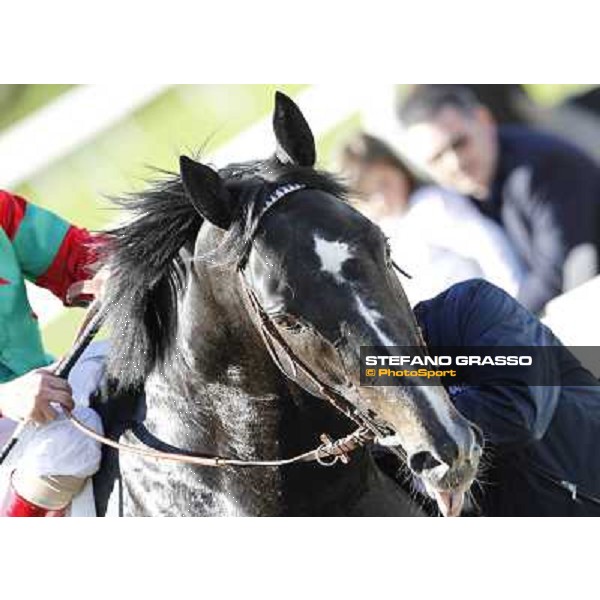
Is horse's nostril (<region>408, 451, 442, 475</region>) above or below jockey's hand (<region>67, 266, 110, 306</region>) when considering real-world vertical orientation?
below

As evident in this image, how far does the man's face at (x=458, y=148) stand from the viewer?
266cm

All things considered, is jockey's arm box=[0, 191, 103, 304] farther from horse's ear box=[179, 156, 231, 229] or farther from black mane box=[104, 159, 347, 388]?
horse's ear box=[179, 156, 231, 229]

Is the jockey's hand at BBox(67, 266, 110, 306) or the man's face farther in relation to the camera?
the man's face

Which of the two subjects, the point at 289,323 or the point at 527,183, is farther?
the point at 527,183

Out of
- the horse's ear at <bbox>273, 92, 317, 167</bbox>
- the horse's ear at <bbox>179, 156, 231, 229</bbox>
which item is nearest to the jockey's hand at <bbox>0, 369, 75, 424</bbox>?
the horse's ear at <bbox>179, 156, 231, 229</bbox>

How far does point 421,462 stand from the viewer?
1.70 m

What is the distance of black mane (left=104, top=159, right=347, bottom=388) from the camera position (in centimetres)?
192

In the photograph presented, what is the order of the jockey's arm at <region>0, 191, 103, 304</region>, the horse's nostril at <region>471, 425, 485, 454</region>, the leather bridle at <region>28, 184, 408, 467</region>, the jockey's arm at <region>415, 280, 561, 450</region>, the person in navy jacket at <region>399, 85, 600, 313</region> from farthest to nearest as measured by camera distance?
the person in navy jacket at <region>399, 85, 600, 313</region> → the jockey's arm at <region>0, 191, 103, 304</region> → the jockey's arm at <region>415, 280, 561, 450</region> → the leather bridle at <region>28, 184, 408, 467</region> → the horse's nostril at <region>471, 425, 485, 454</region>

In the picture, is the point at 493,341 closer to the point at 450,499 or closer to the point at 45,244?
the point at 450,499

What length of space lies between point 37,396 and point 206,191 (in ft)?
1.81

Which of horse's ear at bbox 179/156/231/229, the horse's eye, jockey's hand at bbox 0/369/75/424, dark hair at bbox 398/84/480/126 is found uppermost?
dark hair at bbox 398/84/480/126

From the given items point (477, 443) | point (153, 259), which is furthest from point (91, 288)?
point (477, 443)

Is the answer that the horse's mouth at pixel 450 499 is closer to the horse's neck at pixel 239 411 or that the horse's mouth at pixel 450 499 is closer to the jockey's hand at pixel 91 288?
the horse's neck at pixel 239 411
